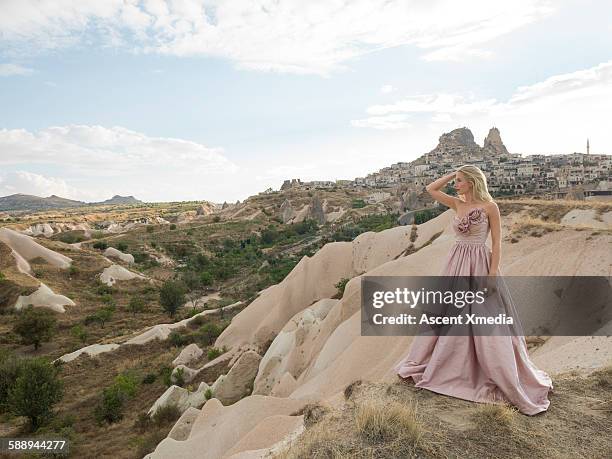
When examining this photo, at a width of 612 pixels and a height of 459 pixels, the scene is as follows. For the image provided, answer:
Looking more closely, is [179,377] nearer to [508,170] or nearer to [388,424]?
[388,424]

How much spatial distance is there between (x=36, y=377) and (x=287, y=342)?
8438 mm

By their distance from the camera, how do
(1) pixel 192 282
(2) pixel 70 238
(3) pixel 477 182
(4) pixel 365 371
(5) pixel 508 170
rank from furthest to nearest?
1. (5) pixel 508 170
2. (2) pixel 70 238
3. (1) pixel 192 282
4. (4) pixel 365 371
5. (3) pixel 477 182

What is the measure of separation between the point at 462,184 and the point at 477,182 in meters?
0.13

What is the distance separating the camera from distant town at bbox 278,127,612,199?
53625 mm

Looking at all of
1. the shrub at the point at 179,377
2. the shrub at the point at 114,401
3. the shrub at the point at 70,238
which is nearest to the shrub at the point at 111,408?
the shrub at the point at 114,401

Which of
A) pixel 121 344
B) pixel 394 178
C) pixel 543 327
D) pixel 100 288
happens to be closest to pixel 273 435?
pixel 543 327

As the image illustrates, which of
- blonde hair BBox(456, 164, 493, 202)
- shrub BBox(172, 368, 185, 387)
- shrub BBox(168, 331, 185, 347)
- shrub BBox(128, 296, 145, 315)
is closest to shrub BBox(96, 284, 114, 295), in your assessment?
shrub BBox(128, 296, 145, 315)

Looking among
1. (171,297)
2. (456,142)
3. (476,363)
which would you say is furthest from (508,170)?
(476,363)

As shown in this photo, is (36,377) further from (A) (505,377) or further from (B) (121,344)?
(A) (505,377)

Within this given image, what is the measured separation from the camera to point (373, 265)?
1748 cm

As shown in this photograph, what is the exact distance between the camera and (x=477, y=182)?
3826 millimetres

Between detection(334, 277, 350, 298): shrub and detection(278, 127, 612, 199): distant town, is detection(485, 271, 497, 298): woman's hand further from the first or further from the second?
detection(278, 127, 612, 199): distant town

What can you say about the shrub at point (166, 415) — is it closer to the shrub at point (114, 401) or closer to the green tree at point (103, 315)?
the shrub at point (114, 401)

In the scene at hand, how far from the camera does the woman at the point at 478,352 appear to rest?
3.57 m
